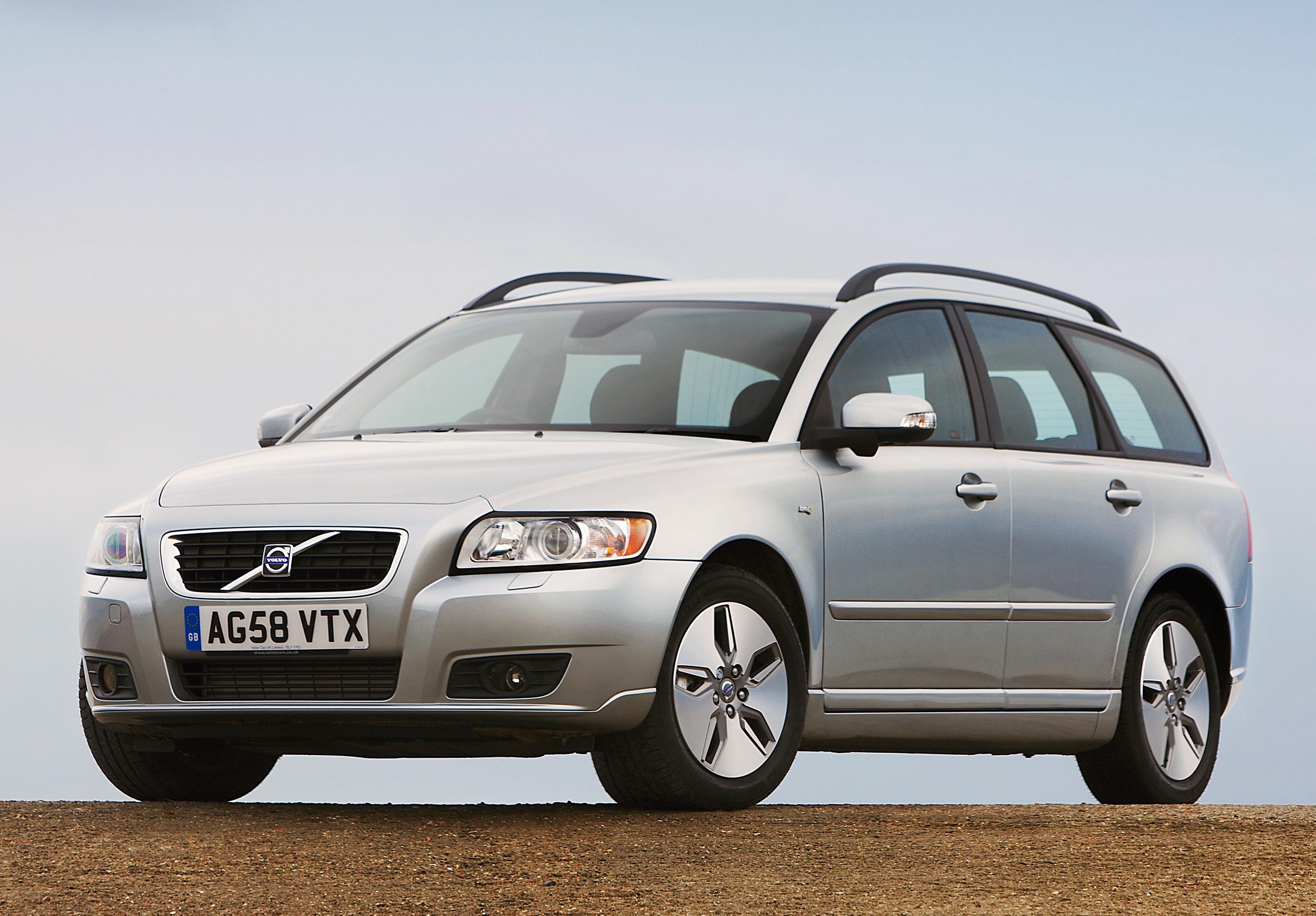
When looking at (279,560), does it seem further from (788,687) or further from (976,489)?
(976,489)

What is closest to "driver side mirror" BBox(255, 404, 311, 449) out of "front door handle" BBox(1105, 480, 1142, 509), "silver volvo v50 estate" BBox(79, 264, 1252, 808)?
"silver volvo v50 estate" BBox(79, 264, 1252, 808)

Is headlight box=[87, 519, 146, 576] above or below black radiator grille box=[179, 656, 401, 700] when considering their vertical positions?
above

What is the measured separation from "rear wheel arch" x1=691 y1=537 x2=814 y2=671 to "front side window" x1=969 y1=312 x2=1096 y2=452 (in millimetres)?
1557

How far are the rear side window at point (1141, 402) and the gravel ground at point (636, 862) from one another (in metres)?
2.44

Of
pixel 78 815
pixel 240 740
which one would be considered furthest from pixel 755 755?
pixel 78 815

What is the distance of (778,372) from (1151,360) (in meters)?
3.07

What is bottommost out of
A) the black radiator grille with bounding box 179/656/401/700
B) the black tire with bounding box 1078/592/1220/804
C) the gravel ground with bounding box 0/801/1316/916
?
the black tire with bounding box 1078/592/1220/804

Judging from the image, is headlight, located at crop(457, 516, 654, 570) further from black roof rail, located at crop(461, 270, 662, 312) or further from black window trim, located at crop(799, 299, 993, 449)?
black roof rail, located at crop(461, 270, 662, 312)

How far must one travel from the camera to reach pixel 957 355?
26.8 feet

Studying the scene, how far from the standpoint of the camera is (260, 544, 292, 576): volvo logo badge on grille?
6.45 metres

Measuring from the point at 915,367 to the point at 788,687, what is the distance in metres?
1.71

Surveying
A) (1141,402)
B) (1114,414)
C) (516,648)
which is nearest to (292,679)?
(516,648)

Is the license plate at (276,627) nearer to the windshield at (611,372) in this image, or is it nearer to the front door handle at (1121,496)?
the windshield at (611,372)

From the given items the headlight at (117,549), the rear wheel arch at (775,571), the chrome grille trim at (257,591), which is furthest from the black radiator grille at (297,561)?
the rear wheel arch at (775,571)
